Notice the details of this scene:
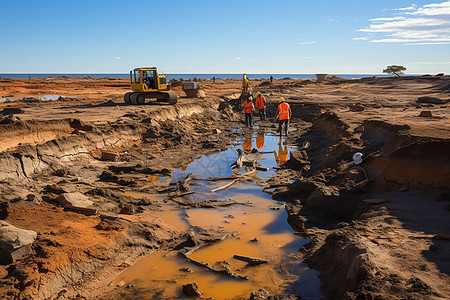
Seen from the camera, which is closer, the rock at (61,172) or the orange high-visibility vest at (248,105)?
the rock at (61,172)

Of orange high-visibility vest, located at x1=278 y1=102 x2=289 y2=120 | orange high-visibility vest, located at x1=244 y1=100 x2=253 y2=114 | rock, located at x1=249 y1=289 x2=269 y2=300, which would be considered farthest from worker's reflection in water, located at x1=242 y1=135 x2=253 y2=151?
rock, located at x1=249 y1=289 x2=269 y2=300

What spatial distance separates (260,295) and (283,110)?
1275 centimetres

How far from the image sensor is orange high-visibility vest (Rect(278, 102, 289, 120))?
16656mm

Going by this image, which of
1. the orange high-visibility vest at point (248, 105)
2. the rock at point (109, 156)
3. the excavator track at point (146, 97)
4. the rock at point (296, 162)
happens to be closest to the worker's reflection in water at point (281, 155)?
the rock at point (296, 162)

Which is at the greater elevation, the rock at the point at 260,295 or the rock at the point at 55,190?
the rock at the point at 55,190

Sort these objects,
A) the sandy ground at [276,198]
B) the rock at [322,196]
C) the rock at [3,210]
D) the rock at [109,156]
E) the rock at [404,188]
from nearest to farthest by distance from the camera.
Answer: the sandy ground at [276,198] → the rock at [3,210] → the rock at [404,188] → the rock at [322,196] → the rock at [109,156]

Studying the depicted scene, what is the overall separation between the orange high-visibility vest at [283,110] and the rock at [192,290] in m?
12.7

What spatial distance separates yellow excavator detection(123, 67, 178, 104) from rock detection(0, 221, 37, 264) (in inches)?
593

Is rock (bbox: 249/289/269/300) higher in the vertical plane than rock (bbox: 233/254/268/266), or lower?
higher

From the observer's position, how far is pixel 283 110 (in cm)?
1677

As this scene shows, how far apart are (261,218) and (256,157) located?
5797 mm

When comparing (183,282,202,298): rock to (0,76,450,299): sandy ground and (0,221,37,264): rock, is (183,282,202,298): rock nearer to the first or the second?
(0,76,450,299): sandy ground

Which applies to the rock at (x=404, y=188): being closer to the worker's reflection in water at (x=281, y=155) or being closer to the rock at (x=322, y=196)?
the rock at (x=322, y=196)

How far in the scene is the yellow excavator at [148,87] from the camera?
63.8 ft
